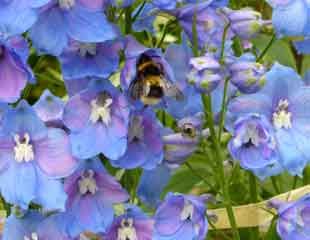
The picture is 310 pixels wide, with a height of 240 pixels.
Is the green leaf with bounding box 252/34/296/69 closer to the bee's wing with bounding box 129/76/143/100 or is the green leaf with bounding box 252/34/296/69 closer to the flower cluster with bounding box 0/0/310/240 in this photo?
the flower cluster with bounding box 0/0/310/240

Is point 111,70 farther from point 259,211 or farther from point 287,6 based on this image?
point 259,211

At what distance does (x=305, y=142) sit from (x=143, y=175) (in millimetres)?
Result: 346

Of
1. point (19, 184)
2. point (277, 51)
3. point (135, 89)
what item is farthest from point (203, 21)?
point (277, 51)

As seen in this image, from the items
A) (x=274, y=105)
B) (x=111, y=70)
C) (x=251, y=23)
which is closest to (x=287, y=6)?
(x=251, y=23)

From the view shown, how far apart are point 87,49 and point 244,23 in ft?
0.87

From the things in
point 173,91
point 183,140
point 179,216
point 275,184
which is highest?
point 173,91

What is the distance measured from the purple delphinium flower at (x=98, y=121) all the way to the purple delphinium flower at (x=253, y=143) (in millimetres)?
174

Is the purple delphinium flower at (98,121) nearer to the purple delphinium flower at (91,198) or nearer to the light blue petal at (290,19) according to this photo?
the purple delphinium flower at (91,198)

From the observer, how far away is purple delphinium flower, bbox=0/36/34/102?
4.84 feet

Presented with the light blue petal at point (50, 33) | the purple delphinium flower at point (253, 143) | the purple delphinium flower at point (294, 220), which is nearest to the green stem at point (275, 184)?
the purple delphinium flower at point (294, 220)

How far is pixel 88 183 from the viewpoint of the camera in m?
1.59

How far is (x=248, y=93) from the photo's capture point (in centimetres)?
154

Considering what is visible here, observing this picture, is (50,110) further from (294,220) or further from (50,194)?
(294,220)

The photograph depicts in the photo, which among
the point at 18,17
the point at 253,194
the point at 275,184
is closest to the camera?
the point at 18,17
